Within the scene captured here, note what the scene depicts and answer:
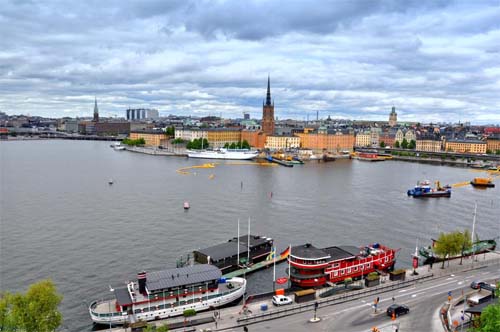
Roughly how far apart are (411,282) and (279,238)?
12.3 metres

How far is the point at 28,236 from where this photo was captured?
3191 centimetres

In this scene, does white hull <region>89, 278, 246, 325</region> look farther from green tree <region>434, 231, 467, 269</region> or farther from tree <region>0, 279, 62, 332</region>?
green tree <region>434, 231, 467, 269</region>

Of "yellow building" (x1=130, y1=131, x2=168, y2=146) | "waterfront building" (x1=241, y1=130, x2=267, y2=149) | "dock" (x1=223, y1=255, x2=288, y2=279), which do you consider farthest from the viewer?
"yellow building" (x1=130, y1=131, x2=168, y2=146)

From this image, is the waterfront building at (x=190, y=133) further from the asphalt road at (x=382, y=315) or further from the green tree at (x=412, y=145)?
the asphalt road at (x=382, y=315)

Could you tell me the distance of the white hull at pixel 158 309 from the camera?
19.6m

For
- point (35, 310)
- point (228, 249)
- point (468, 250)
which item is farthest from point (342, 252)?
point (35, 310)

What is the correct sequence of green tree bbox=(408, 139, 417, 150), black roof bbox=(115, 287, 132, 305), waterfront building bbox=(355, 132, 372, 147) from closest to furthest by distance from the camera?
1. black roof bbox=(115, 287, 132, 305)
2. green tree bbox=(408, 139, 417, 150)
3. waterfront building bbox=(355, 132, 372, 147)

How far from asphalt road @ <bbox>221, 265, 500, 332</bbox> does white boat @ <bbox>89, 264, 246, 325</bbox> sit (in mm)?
3899

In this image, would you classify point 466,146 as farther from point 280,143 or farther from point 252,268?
point 252,268

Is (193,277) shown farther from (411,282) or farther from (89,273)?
(411,282)

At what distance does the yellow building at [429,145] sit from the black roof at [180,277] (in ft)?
406

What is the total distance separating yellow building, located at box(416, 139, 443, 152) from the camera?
436ft

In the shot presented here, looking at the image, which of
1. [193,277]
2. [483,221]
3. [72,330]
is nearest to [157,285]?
[193,277]

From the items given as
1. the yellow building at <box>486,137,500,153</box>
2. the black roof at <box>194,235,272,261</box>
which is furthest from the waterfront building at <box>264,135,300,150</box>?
the black roof at <box>194,235,272,261</box>
